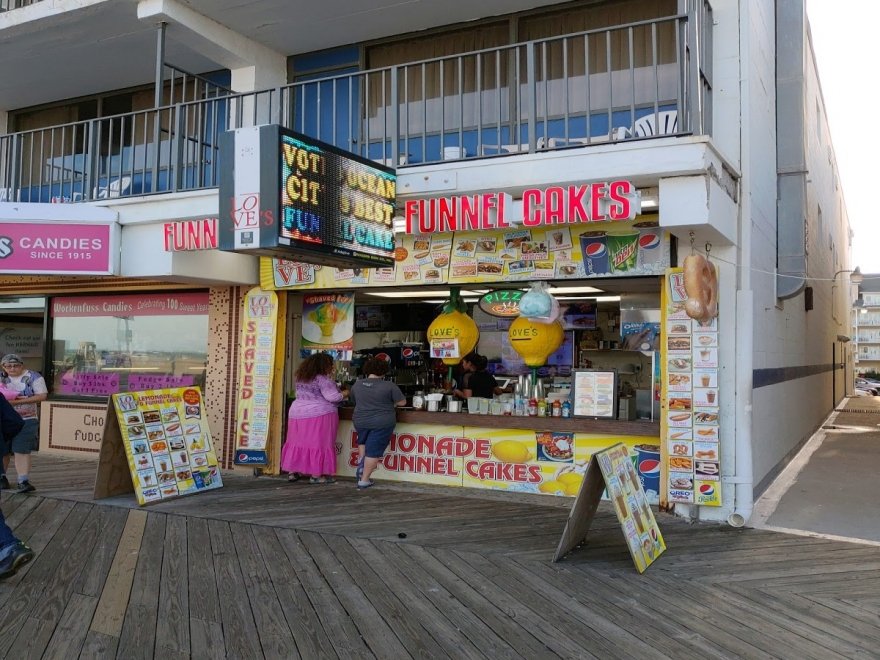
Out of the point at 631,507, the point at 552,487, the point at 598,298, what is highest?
the point at 598,298

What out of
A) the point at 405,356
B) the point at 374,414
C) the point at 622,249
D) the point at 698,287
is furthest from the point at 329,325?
the point at 698,287

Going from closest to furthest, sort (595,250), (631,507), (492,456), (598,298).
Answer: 1. (631,507)
2. (595,250)
3. (492,456)
4. (598,298)

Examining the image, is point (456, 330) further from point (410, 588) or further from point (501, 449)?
point (410, 588)

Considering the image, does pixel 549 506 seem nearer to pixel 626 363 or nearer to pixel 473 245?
pixel 473 245

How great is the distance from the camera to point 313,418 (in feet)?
27.3

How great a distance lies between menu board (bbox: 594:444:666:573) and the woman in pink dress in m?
3.77

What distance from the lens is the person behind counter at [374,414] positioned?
26.1 feet

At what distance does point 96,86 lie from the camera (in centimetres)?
1108

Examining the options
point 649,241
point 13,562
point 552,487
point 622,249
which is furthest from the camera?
point 552,487

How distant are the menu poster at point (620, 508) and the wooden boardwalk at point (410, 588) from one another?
14cm

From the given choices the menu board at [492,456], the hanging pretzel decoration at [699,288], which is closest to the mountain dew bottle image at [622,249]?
the hanging pretzel decoration at [699,288]

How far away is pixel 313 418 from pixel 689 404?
13.5 feet

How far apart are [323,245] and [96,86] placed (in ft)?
24.8

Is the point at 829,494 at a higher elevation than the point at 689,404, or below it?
below
